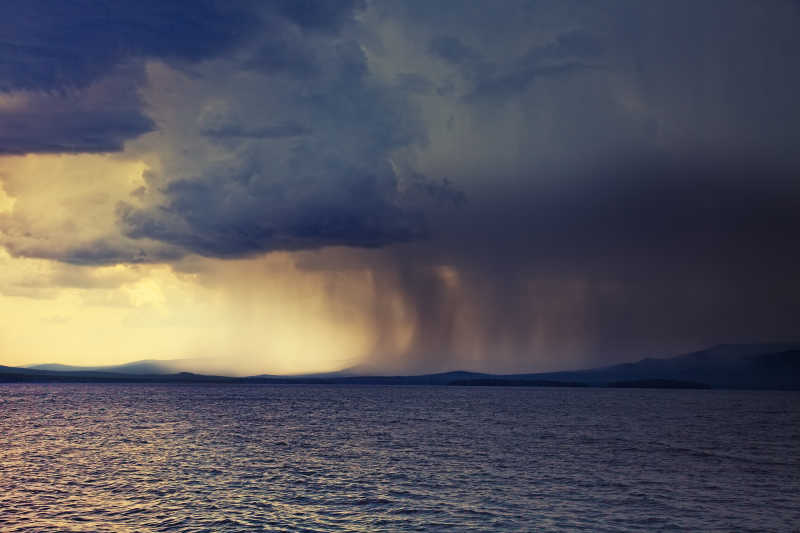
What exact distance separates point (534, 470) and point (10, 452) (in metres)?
57.0

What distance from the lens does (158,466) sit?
58.5 metres

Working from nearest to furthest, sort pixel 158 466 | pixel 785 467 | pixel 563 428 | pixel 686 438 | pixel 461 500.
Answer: pixel 461 500 < pixel 158 466 < pixel 785 467 < pixel 686 438 < pixel 563 428

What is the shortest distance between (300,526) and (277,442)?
153 feet

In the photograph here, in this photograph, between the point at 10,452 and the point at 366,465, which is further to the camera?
the point at 10,452

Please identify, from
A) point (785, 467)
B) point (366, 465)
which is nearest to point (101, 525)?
point (366, 465)

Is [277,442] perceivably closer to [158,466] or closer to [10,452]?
[158,466]

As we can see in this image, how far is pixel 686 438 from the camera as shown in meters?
95.4

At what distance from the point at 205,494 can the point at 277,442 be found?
36641 mm

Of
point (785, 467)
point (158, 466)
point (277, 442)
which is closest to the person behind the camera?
point (158, 466)

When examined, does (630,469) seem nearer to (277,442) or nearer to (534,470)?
(534,470)

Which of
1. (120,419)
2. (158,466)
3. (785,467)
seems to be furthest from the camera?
(120,419)

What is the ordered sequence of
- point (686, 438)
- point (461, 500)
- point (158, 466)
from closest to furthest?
point (461, 500) → point (158, 466) → point (686, 438)

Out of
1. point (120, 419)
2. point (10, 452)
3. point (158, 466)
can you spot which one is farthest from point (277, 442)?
point (120, 419)

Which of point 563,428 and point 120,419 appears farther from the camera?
point 120,419
